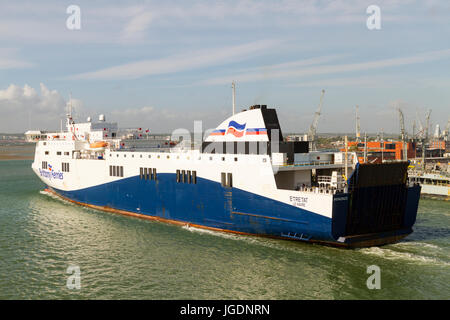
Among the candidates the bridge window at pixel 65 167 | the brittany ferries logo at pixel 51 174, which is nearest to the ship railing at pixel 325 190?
the bridge window at pixel 65 167

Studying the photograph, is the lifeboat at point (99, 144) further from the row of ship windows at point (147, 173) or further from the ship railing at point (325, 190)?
the ship railing at point (325, 190)

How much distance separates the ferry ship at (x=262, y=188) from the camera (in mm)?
19672

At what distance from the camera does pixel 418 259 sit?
18.7 metres

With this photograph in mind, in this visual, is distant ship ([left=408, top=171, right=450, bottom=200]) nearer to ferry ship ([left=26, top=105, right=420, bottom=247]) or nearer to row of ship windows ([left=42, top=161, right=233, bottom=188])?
ferry ship ([left=26, top=105, right=420, bottom=247])

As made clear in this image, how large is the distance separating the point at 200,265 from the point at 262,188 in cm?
545

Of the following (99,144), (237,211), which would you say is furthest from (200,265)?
(99,144)

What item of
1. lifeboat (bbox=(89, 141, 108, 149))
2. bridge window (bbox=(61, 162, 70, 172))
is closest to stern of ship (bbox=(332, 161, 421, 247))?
lifeboat (bbox=(89, 141, 108, 149))

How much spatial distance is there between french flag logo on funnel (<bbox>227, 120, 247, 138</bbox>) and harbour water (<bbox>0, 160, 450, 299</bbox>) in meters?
6.32

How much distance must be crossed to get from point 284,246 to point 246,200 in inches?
127

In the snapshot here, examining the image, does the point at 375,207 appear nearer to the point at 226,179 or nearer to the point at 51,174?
the point at 226,179

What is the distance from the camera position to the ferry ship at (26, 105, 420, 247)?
1967cm

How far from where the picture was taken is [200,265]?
1816 centimetres

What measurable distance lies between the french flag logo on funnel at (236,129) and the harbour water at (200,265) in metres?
6.32
